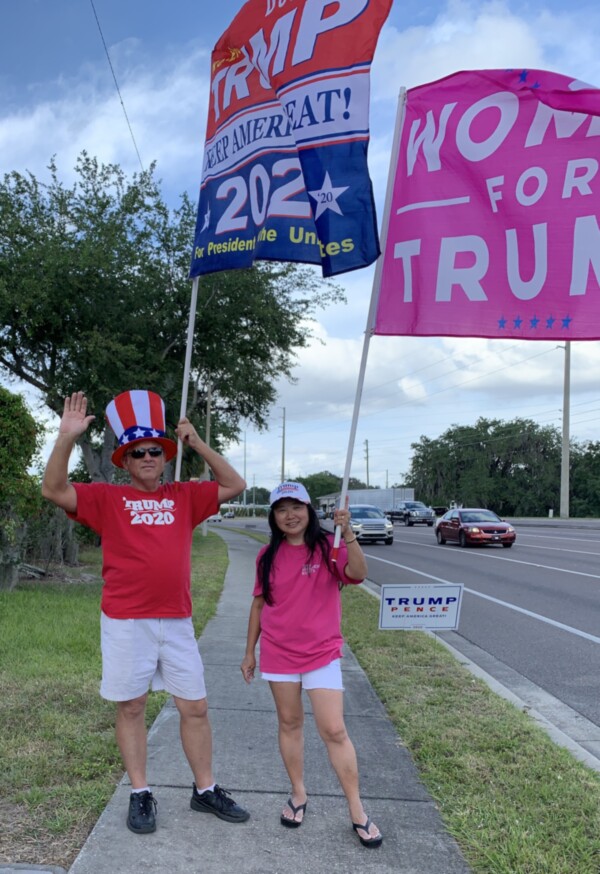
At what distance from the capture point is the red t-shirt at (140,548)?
3.51m

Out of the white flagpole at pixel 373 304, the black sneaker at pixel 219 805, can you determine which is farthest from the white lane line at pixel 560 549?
the black sneaker at pixel 219 805

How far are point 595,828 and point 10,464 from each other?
301 inches

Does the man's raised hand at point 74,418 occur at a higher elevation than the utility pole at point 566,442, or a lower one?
lower

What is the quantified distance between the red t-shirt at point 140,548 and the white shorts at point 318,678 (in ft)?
1.75

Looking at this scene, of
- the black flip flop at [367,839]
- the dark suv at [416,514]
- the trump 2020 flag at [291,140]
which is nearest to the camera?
the black flip flop at [367,839]

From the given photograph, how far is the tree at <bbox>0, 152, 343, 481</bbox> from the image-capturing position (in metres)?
15.4

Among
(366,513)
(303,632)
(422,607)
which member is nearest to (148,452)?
(303,632)

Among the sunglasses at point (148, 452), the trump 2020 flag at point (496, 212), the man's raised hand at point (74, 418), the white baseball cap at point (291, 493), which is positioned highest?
the trump 2020 flag at point (496, 212)

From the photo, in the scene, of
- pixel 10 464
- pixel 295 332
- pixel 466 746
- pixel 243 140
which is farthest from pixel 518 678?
pixel 295 332

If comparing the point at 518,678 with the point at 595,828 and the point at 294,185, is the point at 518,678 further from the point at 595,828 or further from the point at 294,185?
the point at 294,185

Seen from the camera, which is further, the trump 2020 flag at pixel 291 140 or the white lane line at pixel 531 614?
the white lane line at pixel 531 614

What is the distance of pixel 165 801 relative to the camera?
379 cm

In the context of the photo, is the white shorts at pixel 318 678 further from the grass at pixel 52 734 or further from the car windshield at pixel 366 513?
the car windshield at pixel 366 513

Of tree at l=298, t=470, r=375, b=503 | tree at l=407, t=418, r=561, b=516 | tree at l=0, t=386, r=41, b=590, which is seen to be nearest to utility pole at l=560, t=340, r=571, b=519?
tree at l=407, t=418, r=561, b=516
